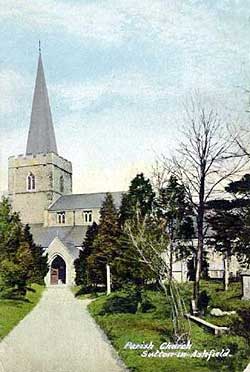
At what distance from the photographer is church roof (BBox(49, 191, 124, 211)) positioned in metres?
1.10

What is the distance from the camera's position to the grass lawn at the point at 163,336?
3.19 ft

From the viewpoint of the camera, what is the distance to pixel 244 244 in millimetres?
1044

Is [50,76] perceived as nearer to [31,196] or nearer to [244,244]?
[31,196]

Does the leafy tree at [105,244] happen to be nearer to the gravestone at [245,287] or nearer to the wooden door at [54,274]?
the wooden door at [54,274]

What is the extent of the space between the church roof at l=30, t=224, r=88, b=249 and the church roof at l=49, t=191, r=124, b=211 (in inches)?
1.7

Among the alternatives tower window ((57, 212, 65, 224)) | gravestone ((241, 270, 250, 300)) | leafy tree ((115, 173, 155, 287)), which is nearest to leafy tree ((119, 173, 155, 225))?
leafy tree ((115, 173, 155, 287))

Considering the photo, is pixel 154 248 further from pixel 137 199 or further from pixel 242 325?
pixel 242 325

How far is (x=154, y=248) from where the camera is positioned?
1.06m

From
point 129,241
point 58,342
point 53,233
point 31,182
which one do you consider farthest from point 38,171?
point 58,342

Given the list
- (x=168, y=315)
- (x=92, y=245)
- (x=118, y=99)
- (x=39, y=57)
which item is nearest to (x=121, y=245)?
(x=92, y=245)

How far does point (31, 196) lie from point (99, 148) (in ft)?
0.58

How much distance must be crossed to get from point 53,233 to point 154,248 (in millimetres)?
221

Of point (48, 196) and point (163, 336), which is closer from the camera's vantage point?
point (163, 336)

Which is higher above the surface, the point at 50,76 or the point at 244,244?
the point at 50,76
